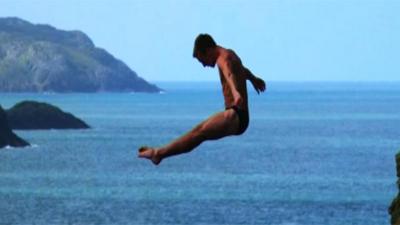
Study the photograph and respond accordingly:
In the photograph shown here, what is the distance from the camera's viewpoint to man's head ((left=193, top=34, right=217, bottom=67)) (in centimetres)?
1173

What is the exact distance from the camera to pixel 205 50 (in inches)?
467

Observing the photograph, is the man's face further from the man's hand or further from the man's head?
the man's hand

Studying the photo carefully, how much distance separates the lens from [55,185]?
16038 cm

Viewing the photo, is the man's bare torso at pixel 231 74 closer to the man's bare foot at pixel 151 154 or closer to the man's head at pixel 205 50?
the man's head at pixel 205 50

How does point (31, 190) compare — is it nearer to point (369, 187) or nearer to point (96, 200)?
point (96, 200)

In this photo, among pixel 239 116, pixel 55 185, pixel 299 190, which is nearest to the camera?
pixel 239 116

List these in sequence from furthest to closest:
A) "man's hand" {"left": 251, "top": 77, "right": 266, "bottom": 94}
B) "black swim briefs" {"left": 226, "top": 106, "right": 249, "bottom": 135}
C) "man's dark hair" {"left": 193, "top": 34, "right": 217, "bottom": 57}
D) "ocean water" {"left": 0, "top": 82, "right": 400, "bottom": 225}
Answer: "ocean water" {"left": 0, "top": 82, "right": 400, "bottom": 225}, "man's hand" {"left": 251, "top": 77, "right": 266, "bottom": 94}, "man's dark hair" {"left": 193, "top": 34, "right": 217, "bottom": 57}, "black swim briefs" {"left": 226, "top": 106, "right": 249, "bottom": 135}

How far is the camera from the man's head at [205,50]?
11.7m

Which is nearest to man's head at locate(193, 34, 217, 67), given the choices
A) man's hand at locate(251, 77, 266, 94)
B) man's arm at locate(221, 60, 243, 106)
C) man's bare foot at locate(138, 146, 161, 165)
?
man's arm at locate(221, 60, 243, 106)

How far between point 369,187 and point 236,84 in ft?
452

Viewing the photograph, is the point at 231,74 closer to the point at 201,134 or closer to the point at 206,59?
the point at 206,59

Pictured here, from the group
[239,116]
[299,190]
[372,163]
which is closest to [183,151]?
[239,116]

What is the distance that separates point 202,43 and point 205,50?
72mm

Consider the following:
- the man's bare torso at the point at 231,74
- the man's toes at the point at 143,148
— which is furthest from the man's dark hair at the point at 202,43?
the man's toes at the point at 143,148
